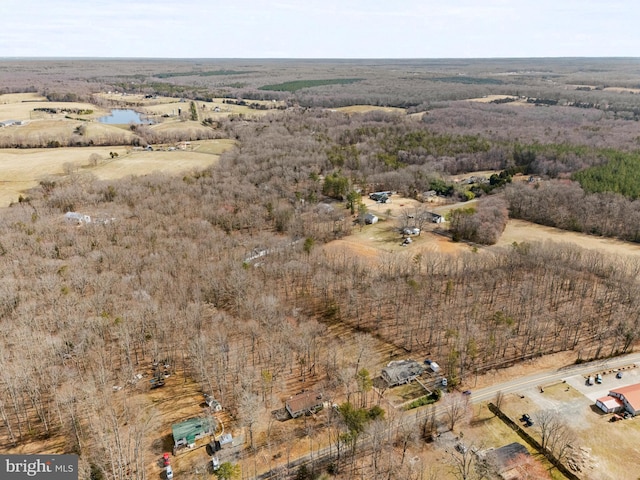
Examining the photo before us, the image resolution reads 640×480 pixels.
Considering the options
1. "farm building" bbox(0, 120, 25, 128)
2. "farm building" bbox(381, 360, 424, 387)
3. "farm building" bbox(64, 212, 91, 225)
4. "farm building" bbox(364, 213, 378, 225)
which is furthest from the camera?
"farm building" bbox(0, 120, 25, 128)

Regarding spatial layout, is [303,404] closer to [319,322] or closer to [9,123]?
[319,322]

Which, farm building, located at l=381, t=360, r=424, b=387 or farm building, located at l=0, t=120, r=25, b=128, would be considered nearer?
farm building, located at l=381, t=360, r=424, b=387

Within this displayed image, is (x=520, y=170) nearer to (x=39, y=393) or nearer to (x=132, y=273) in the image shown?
(x=132, y=273)

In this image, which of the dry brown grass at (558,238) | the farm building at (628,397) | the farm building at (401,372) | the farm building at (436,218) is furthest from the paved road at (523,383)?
the farm building at (436,218)

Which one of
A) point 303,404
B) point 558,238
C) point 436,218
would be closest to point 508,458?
point 303,404

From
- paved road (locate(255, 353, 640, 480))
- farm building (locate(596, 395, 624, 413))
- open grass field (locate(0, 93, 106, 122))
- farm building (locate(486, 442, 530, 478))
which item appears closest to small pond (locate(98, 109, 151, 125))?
open grass field (locate(0, 93, 106, 122))

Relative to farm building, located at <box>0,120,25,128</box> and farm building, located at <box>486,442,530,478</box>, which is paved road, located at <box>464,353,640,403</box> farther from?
farm building, located at <box>0,120,25,128</box>
